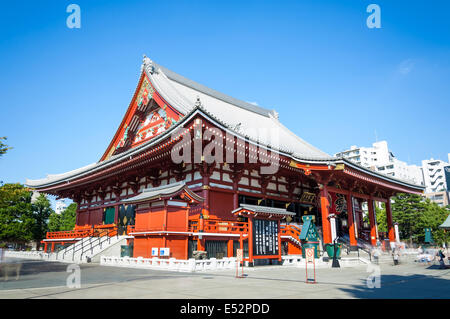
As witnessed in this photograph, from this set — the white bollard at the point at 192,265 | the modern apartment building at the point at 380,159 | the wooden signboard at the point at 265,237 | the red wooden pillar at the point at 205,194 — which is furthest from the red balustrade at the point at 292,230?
the modern apartment building at the point at 380,159

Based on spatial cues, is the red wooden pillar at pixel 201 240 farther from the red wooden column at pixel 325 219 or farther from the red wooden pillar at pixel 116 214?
the red wooden pillar at pixel 116 214

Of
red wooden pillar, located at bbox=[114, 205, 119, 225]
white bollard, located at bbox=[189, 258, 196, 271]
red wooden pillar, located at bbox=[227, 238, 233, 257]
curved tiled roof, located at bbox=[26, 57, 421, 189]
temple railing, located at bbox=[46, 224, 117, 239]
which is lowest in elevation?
white bollard, located at bbox=[189, 258, 196, 271]

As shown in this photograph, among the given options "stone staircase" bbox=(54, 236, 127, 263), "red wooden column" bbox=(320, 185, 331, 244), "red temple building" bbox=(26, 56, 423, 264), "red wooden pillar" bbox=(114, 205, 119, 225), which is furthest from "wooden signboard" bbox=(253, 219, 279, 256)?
"red wooden pillar" bbox=(114, 205, 119, 225)

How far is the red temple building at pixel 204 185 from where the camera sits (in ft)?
51.8

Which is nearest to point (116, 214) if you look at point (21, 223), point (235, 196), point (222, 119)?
point (235, 196)

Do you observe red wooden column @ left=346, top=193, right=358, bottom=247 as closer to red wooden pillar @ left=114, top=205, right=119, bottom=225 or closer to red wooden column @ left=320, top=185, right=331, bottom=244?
red wooden column @ left=320, top=185, right=331, bottom=244

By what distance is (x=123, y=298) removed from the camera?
6.38 meters

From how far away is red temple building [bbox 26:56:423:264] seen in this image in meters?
15.8

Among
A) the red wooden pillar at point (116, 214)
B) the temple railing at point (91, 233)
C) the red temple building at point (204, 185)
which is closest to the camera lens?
the red temple building at point (204, 185)

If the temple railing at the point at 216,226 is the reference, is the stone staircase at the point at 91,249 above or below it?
below

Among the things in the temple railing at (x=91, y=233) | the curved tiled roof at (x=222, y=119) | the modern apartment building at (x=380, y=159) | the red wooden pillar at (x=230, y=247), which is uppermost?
the modern apartment building at (x=380, y=159)

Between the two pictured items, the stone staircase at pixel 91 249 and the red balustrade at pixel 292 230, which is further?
the stone staircase at pixel 91 249

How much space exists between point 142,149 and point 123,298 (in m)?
12.8
